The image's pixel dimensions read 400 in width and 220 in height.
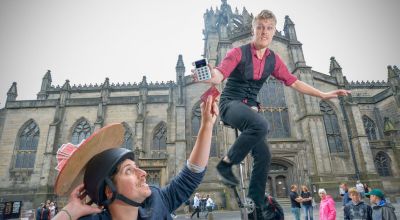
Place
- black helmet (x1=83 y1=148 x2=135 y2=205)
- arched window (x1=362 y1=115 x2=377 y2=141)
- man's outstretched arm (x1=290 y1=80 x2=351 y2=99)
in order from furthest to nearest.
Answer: arched window (x1=362 y1=115 x2=377 y2=141), man's outstretched arm (x1=290 y1=80 x2=351 y2=99), black helmet (x1=83 y1=148 x2=135 y2=205)

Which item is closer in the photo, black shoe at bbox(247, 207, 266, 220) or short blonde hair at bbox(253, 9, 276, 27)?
black shoe at bbox(247, 207, 266, 220)

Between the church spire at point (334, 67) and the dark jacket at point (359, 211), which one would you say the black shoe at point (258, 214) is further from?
the church spire at point (334, 67)

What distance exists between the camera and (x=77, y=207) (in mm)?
1349

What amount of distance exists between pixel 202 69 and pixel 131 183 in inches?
32.7

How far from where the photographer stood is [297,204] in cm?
834

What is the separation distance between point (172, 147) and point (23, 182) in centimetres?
1493

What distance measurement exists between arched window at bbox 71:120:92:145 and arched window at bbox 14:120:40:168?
383 centimetres

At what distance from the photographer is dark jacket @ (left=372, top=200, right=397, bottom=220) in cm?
462

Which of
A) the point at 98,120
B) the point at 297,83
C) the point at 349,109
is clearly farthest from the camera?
the point at 98,120

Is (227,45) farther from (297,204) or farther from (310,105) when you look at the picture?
(297,204)

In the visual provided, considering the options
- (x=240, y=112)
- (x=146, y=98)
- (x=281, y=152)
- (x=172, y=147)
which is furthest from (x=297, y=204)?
(x=146, y=98)

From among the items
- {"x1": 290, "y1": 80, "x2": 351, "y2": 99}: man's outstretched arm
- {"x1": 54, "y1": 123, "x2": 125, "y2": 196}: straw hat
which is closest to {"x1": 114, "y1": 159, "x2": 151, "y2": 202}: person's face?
{"x1": 54, "y1": 123, "x2": 125, "y2": 196}: straw hat

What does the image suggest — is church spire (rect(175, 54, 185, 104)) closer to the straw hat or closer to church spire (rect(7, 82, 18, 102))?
church spire (rect(7, 82, 18, 102))

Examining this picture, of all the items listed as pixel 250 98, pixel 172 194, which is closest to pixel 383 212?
pixel 250 98
